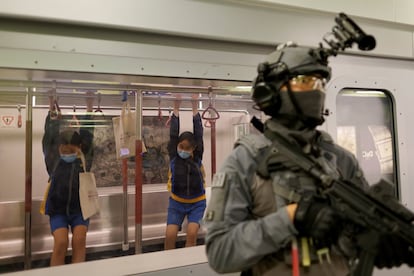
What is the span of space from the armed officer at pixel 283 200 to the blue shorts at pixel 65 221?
6.10 ft

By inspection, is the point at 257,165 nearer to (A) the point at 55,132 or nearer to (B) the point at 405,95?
(B) the point at 405,95

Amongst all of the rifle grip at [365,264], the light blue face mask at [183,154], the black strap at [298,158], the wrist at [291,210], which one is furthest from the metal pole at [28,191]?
the rifle grip at [365,264]

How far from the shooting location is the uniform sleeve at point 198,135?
3.18 m

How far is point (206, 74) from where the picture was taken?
1738mm

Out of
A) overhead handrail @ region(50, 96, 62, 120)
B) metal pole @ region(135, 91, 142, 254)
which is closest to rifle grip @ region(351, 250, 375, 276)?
metal pole @ region(135, 91, 142, 254)

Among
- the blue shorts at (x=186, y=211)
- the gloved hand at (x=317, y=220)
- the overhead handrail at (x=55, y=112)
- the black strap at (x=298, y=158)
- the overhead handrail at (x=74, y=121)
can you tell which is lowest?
the blue shorts at (x=186, y=211)

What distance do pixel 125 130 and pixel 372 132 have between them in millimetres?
2024

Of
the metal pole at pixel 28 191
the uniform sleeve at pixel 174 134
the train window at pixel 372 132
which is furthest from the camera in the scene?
the uniform sleeve at pixel 174 134

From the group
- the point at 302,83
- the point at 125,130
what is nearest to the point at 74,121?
the point at 125,130

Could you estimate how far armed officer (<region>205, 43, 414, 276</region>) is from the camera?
94 centimetres

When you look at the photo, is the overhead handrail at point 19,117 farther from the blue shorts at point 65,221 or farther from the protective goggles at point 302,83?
the protective goggles at point 302,83

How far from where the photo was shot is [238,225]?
0.99 meters

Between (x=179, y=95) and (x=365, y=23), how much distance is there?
5.43 feet

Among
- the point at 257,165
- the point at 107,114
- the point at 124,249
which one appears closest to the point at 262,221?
the point at 257,165
